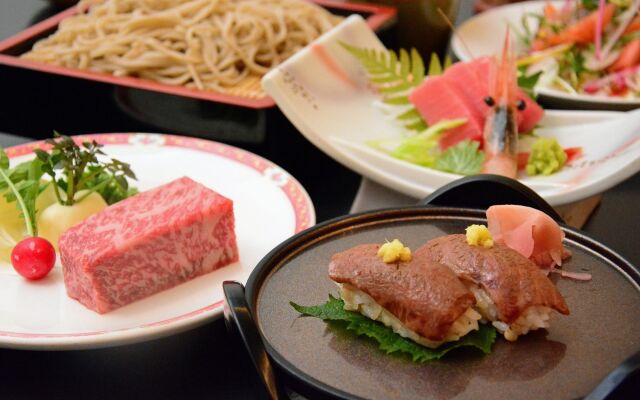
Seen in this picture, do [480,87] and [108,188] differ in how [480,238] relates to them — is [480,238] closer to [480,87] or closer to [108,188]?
[108,188]

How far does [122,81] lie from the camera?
2.20m

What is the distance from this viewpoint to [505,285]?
3.32 ft

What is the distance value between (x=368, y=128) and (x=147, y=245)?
910mm

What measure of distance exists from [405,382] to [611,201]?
1277mm

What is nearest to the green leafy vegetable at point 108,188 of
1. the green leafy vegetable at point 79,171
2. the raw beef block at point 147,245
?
the green leafy vegetable at point 79,171

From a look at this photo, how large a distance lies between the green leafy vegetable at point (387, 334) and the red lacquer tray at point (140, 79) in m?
1.02

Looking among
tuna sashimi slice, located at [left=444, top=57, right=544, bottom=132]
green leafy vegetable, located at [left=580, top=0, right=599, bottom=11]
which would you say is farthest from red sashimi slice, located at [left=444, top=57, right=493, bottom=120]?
green leafy vegetable, located at [left=580, top=0, right=599, bottom=11]

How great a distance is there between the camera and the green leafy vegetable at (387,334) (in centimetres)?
99

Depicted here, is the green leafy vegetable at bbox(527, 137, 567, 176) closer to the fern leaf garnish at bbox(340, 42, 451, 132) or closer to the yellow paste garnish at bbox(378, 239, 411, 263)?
the fern leaf garnish at bbox(340, 42, 451, 132)

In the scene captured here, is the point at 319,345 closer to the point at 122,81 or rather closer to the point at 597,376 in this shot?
the point at 597,376

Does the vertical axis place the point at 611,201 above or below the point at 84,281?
below

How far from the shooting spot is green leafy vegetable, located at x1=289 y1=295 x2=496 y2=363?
38.9 inches

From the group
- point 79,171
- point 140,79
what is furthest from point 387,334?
point 140,79

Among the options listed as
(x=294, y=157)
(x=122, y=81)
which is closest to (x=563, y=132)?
(x=294, y=157)
